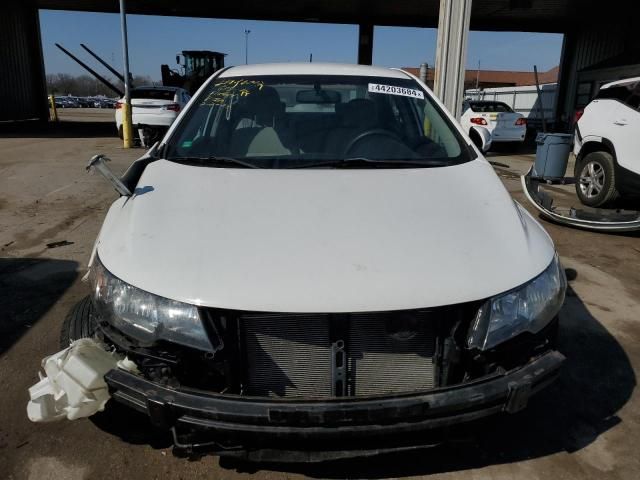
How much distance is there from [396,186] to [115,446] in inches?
66.2

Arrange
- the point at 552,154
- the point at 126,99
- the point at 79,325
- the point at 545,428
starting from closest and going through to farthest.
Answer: the point at 79,325 < the point at 545,428 < the point at 552,154 < the point at 126,99

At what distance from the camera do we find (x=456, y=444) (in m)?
1.87

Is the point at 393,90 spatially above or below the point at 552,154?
above

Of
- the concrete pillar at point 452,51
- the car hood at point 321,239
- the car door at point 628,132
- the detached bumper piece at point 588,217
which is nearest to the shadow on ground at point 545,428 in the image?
the car hood at point 321,239

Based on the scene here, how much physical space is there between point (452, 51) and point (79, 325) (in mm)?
8761

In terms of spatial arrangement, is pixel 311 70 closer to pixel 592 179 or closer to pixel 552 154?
pixel 592 179

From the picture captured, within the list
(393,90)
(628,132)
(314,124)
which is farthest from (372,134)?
(628,132)

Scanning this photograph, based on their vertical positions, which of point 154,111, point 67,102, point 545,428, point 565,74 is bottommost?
point 545,428

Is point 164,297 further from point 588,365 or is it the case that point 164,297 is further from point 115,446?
point 588,365

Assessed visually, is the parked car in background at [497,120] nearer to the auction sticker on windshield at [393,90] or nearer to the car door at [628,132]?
the car door at [628,132]

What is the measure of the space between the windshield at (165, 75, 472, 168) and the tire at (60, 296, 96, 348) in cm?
90

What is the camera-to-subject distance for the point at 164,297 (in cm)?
172

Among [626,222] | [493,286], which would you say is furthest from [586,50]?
[493,286]

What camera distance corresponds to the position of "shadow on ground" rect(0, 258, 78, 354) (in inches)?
130
